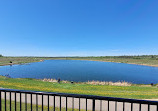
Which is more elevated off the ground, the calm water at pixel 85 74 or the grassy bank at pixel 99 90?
the grassy bank at pixel 99 90

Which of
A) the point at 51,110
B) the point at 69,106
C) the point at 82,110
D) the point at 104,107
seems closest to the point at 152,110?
the point at 104,107

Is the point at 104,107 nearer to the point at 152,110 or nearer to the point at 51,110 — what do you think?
the point at 152,110

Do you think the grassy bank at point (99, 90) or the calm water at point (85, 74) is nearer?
the grassy bank at point (99, 90)

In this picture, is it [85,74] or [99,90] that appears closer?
[99,90]

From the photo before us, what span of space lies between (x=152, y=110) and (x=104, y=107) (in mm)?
2965

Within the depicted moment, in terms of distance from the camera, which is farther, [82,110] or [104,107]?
[104,107]

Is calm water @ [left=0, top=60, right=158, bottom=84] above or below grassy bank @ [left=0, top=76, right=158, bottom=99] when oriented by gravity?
below

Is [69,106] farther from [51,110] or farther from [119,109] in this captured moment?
[119,109]

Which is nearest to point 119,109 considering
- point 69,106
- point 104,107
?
point 104,107

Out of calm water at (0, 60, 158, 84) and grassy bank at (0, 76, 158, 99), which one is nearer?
grassy bank at (0, 76, 158, 99)

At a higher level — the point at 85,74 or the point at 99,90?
the point at 99,90

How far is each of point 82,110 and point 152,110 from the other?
442 cm

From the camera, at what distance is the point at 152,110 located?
6.55m

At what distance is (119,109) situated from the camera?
21.8 feet
